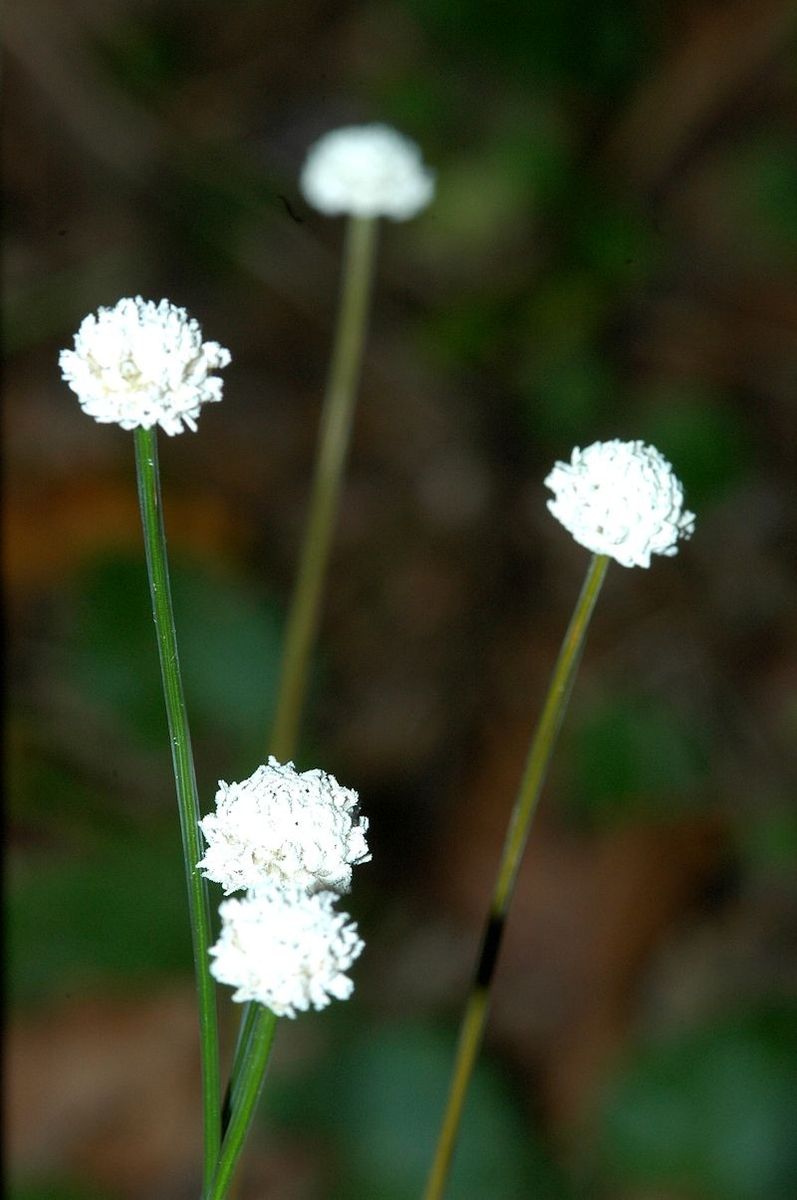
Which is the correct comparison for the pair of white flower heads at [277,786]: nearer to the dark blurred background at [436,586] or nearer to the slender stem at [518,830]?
the slender stem at [518,830]

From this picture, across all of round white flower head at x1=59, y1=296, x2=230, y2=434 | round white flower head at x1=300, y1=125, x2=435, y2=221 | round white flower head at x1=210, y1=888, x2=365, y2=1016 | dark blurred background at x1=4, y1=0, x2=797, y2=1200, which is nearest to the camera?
round white flower head at x1=210, y1=888, x2=365, y2=1016

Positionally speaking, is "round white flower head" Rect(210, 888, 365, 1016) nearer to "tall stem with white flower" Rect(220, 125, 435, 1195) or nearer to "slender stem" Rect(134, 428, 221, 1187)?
"slender stem" Rect(134, 428, 221, 1187)

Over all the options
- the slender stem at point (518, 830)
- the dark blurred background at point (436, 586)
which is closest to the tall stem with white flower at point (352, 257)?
the slender stem at point (518, 830)

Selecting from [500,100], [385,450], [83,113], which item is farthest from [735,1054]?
[83,113]

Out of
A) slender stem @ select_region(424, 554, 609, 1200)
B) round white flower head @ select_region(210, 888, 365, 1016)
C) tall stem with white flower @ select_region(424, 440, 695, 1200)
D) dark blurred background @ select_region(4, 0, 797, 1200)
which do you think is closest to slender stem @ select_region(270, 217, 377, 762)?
slender stem @ select_region(424, 554, 609, 1200)

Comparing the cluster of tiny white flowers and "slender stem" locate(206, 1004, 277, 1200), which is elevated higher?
the cluster of tiny white flowers

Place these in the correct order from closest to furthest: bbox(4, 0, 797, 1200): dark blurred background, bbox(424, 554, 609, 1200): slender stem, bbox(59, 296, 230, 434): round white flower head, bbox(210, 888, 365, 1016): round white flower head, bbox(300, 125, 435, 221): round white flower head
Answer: bbox(210, 888, 365, 1016): round white flower head → bbox(59, 296, 230, 434): round white flower head → bbox(424, 554, 609, 1200): slender stem → bbox(300, 125, 435, 221): round white flower head → bbox(4, 0, 797, 1200): dark blurred background
